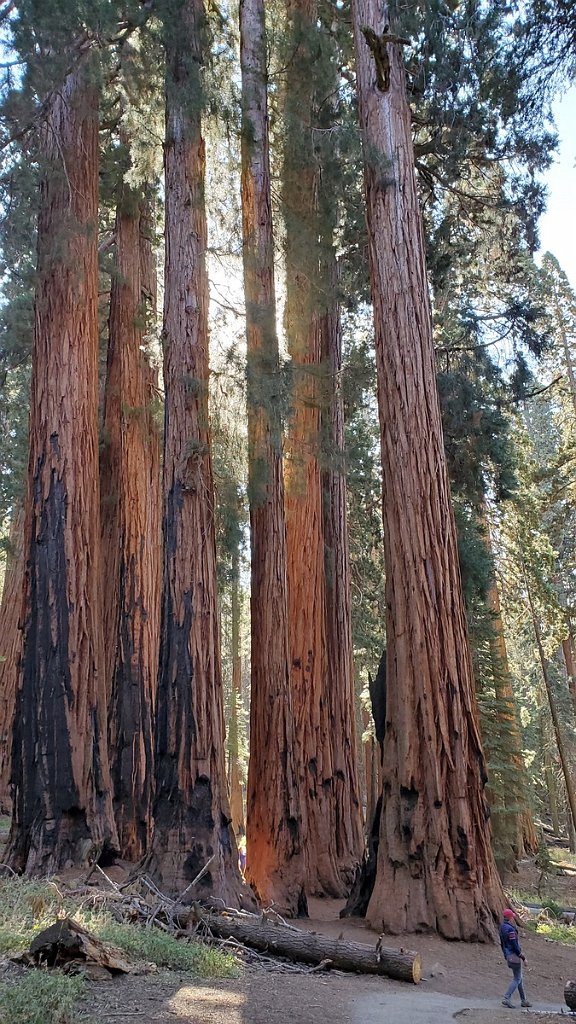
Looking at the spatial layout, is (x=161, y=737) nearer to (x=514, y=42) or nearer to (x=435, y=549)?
(x=435, y=549)

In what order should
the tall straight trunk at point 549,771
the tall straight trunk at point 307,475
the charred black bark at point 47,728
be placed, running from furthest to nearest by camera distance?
1. the tall straight trunk at point 549,771
2. the tall straight trunk at point 307,475
3. the charred black bark at point 47,728

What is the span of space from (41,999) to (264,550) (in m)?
6.90

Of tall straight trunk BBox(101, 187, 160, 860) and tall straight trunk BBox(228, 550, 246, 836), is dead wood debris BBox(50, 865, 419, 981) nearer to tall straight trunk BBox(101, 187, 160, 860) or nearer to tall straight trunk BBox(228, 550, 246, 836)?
tall straight trunk BBox(101, 187, 160, 860)

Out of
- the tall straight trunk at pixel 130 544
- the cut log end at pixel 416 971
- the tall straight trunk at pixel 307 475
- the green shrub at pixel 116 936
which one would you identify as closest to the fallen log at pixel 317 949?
the cut log end at pixel 416 971

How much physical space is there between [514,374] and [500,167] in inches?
128

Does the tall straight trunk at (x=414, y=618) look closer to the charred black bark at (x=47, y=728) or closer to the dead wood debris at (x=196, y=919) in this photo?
the dead wood debris at (x=196, y=919)

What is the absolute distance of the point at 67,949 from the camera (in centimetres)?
432

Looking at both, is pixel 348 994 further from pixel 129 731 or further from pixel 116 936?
pixel 129 731

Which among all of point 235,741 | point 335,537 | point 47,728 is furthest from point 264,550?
point 235,741

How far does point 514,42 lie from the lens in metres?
9.35

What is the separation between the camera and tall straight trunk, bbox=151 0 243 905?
288 inches

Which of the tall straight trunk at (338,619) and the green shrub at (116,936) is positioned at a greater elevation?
the tall straight trunk at (338,619)

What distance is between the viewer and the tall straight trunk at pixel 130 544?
1076 centimetres

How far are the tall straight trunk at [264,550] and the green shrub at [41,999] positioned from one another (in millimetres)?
5135
